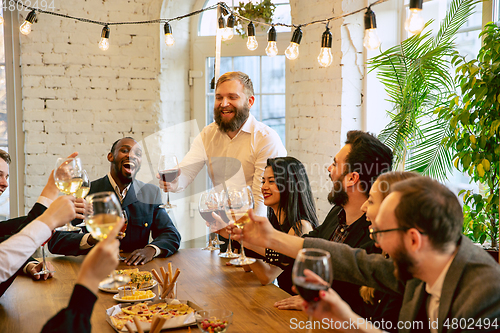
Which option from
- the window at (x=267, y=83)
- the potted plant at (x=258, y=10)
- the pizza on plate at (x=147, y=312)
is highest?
the potted plant at (x=258, y=10)

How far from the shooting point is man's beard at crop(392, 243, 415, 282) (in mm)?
1182

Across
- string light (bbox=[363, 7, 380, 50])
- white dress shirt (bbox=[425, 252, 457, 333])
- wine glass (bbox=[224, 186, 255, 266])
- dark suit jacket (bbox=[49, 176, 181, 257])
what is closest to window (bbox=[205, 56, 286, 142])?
dark suit jacket (bbox=[49, 176, 181, 257])

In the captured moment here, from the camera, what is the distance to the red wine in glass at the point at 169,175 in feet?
7.51

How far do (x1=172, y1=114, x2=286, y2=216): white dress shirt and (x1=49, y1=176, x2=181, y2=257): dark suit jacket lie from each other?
207mm

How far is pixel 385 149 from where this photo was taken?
2.03m

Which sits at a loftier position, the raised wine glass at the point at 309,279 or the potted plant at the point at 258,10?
the potted plant at the point at 258,10

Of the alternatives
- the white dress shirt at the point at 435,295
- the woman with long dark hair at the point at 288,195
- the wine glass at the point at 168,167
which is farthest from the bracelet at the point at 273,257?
the white dress shirt at the point at 435,295

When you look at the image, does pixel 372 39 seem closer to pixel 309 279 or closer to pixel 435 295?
pixel 435 295

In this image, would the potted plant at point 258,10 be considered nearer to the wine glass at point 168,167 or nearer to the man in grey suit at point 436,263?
the wine glass at point 168,167

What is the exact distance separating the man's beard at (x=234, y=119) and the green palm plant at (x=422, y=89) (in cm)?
88

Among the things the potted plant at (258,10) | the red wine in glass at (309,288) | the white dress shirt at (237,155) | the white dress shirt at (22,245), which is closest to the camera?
the red wine in glass at (309,288)

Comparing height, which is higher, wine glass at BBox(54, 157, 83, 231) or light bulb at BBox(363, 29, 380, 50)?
light bulb at BBox(363, 29, 380, 50)

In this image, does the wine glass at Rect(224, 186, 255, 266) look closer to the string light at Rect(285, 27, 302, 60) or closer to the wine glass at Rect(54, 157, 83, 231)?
the wine glass at Rect(54, 157, 83, 231)

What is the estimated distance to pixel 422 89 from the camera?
112 inches
